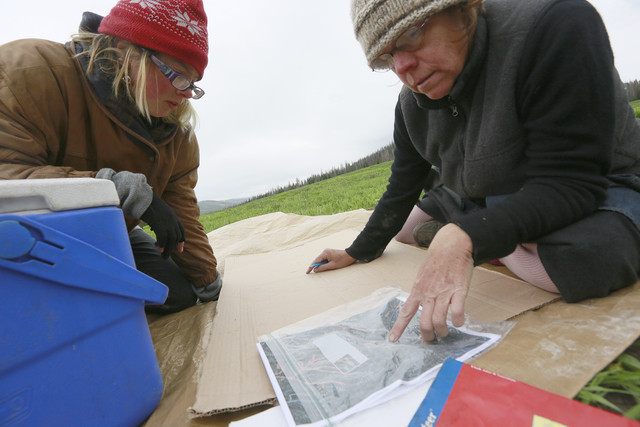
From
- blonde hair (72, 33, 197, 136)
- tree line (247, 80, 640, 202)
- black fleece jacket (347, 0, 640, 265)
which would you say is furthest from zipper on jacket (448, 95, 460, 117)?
tree line (247, 80, 640, 202)

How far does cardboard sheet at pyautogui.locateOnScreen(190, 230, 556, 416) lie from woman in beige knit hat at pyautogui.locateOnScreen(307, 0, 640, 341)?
7.0 inches

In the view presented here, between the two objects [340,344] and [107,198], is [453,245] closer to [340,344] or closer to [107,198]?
[340,344]

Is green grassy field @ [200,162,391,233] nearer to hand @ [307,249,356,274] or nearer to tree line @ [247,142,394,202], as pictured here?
hand @ [307,249,356,274]

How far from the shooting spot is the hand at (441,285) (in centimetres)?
80

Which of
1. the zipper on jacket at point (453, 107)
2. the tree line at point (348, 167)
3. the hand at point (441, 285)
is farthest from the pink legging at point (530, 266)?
the tree line at point (348, 167)

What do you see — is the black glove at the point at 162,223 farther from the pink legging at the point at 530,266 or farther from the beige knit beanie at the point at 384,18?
the pink legging at the point at 530,266

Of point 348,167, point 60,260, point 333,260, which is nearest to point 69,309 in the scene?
point 60,260

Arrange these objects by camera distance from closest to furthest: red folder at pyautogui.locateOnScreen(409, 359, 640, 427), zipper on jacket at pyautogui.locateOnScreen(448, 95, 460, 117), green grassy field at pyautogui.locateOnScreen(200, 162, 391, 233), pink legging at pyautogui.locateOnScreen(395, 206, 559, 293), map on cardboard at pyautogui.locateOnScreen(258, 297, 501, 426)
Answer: red folder at pyautogui.locateOnScreen(409, 359, 640, 427) → map on cardboard at pyautogui.locateOnScreen(258, 297, 501, 426) → pink legging at pyautogui.locateOnScreen(395, 206, 559, 293) → zipper on jacket at pyautogui.locateOnScreen(448, 95, 460, 117) → green grassy field at pyautogui.locateOnScreen(200, 162, 391, 233)

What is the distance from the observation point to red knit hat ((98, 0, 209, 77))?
125 cm

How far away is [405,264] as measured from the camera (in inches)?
64.3

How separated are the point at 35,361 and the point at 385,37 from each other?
3.96 feet

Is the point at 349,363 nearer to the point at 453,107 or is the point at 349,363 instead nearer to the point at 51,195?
the point at 51,195

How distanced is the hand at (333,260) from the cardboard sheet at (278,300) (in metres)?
0.05

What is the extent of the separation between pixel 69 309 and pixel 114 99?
100 centimetres
